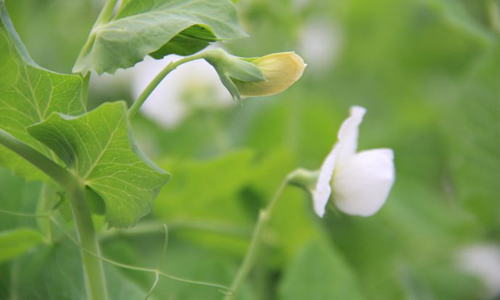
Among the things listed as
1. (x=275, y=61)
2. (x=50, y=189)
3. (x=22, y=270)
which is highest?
(x=275, y=61)

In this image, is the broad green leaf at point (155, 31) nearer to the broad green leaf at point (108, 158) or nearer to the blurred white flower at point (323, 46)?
the broad green leaf at point (108, 158)

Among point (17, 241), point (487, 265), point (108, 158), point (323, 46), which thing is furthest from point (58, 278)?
point (323, 46)

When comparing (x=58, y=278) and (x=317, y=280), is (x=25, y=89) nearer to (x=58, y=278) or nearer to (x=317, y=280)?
(x=58, y=278)

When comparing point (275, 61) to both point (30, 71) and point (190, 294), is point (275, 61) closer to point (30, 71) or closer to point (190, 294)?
point (30, 71)

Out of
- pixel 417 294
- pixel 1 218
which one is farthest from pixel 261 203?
pixel 1 218

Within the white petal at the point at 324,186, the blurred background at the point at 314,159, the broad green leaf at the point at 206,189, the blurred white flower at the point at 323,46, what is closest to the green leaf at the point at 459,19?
the blurred background at the point at 314,159

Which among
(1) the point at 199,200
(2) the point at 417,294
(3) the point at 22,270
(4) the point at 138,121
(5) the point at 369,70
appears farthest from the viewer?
(5) the point at 369,70
